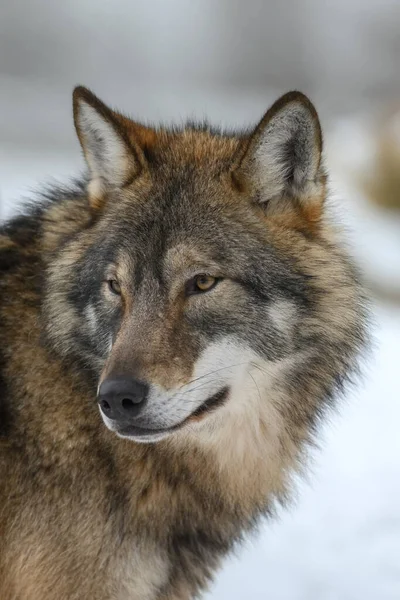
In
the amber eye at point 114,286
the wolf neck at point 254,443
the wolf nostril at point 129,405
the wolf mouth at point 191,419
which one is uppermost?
the amber eye at point 114,286

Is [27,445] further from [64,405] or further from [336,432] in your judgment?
[336,432]

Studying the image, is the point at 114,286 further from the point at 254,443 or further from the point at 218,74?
the point at 218,74

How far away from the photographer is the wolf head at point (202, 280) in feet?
8.68

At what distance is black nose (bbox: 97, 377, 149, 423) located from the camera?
2.50 m

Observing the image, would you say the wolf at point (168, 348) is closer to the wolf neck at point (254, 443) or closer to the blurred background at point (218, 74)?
the wolf neck at point (254, 443)

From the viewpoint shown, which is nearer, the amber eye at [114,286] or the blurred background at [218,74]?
the amber eye at [114,286]

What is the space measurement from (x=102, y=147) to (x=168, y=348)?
0.85m

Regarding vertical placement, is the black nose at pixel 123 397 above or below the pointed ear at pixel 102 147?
below

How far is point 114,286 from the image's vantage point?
2.83 m

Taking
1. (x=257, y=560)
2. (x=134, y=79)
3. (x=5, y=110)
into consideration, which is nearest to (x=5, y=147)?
(x=5, y=110)

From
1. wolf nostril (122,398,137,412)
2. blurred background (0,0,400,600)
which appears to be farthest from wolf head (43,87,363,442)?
blurred background (0,0,400,600)

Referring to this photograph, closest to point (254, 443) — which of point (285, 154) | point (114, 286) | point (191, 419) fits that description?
point (191, 419)

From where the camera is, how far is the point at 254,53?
15.4 m

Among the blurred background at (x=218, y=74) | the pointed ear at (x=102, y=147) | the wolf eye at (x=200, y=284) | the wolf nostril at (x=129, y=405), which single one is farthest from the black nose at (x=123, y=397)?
the blurred background at (x=218, y=74)
